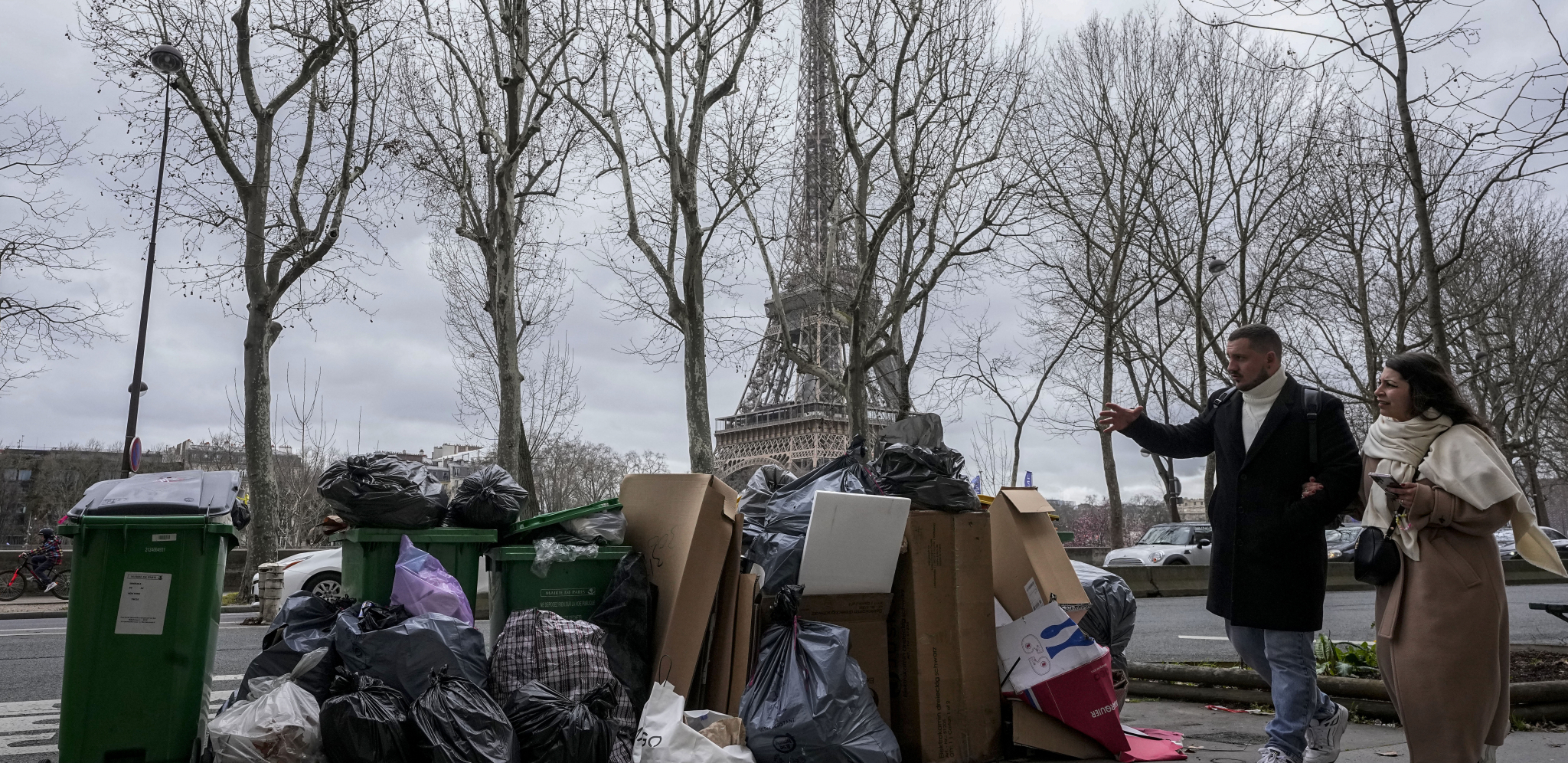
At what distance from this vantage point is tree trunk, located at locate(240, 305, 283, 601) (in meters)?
14.9

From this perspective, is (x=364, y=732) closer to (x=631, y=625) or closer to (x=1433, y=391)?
(x=631, y=625)

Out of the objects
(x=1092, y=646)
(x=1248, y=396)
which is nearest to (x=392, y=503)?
(x=1092, y=646)

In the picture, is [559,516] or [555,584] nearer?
[555,584]

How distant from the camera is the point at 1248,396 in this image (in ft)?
13.6

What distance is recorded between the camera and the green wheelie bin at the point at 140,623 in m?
3.71

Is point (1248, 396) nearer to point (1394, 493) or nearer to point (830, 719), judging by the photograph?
point (1394, 493)

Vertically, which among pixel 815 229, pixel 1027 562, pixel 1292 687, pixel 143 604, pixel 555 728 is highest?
pixel 815 229

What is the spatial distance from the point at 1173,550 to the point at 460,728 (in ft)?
70.0

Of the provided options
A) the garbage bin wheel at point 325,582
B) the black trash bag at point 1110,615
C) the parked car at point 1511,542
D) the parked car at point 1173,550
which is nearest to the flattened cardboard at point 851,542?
the black trash bag at point 1110,615


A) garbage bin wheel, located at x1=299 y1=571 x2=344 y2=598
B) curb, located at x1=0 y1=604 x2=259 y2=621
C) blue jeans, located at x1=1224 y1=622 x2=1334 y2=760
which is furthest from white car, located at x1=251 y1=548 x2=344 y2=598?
blue jeans, located at x1=1224 y1=622 x2=1334 y2=760

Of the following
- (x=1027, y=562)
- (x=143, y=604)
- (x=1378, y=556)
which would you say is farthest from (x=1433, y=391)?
(x=143, y=604)

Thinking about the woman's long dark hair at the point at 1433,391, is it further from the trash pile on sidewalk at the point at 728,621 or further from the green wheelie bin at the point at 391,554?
the green wheelie bin at the point at 391,554

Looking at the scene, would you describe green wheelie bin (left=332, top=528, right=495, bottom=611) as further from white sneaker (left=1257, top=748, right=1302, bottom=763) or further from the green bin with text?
white sneaker (left=1257, top=748, right=1302, bottom=763)

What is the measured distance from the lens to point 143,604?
12.6 ft
